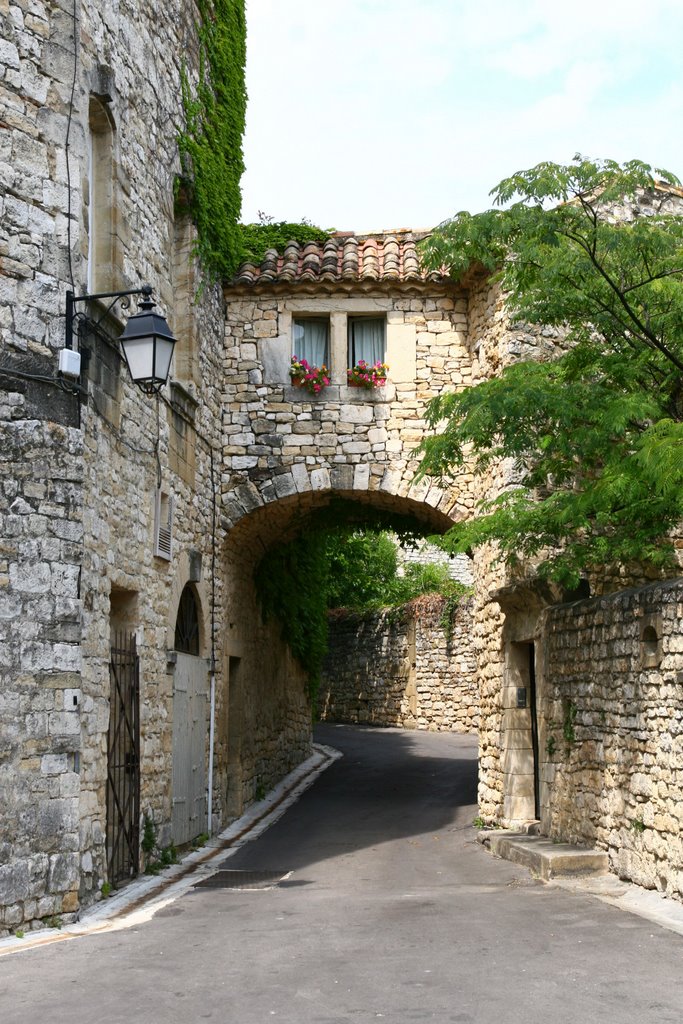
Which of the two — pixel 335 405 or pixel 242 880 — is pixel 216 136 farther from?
pixel 242 880

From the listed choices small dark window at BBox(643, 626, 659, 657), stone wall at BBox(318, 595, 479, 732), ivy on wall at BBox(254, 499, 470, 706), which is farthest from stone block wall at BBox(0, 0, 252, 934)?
stone wall at BBox(318, 595, 479, 732)

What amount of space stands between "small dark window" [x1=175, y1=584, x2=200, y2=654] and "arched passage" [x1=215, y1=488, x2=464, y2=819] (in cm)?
92

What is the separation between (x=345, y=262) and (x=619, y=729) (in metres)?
6.94

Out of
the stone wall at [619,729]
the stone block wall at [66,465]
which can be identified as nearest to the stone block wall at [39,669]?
the stone block wall at [66,465]

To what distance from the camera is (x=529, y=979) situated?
5.31m

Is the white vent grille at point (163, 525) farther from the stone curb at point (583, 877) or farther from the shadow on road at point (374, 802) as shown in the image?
the stone curb at point (583, 877)

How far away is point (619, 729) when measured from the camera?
877 cm

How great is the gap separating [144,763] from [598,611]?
3.91 meters

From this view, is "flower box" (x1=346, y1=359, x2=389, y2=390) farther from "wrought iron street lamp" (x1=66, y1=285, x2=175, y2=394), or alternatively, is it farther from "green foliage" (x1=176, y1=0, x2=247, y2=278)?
"wrought iron street lamp" (x1=66, y1=285, x2=175, y2=394)

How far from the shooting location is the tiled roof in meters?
13.2

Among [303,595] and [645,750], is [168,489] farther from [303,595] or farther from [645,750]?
[303,595]

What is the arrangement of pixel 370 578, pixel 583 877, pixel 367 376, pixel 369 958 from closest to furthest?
1. pixel 369 958
2. pixel 583 877
3. pixel 367 376
4. pixel 370 578

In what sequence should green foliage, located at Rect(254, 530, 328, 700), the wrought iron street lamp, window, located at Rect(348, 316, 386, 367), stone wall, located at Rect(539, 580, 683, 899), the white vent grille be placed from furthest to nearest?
green foliage, located at Rect(254, 530, 328, 700) → window, located at Rect(348, 316, 386, 367) → the white vent grille → the wrought iron street lamp → stone wall, located at Rect(539, 580, 683, 899)

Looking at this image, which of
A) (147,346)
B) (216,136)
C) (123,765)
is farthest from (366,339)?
(123,765)
